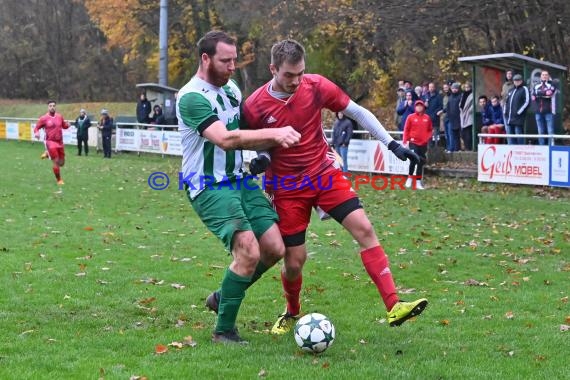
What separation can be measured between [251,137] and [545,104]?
1487 centimetres

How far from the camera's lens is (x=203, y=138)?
611cm

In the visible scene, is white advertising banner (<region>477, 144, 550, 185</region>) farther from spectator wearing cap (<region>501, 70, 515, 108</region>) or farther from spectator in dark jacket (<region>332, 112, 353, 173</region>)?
spectator in dark jacket (<region>332, 112, 353, 173</region>)

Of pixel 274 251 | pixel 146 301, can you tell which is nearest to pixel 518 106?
pixel 146 301

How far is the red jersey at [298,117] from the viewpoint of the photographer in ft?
21.1

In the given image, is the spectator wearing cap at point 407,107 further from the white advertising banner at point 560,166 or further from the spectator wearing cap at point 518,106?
the white advertising banner at point 560,166

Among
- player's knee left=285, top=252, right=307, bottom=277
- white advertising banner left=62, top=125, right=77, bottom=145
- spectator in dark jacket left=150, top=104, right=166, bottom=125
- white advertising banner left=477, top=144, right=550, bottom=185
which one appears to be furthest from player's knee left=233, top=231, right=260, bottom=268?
white advertising banner left=62, top=125, right=77, bottom=145

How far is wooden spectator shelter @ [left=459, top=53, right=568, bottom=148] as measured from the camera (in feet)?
65.7

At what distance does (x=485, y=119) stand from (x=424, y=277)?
12.9 meters

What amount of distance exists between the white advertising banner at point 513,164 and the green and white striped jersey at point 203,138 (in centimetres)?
1300

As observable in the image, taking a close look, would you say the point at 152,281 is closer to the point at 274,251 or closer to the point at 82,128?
the point at 274,251

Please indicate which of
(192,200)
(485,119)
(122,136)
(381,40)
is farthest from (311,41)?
(192,200)

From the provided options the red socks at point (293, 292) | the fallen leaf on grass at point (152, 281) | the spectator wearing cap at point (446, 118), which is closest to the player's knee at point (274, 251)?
the red socks at point (293, 292)

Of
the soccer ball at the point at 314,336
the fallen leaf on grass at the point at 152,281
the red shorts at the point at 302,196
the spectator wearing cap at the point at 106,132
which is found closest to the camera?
the soccer ball at the point at 314,336

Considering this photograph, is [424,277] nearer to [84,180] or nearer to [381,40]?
[84,180]
